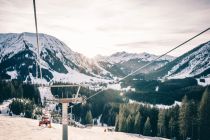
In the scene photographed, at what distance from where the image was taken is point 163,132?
→ 121m

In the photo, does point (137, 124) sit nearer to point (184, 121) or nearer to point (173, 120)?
point (173, 120)

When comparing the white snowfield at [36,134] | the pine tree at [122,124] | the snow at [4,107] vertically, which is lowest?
the pine tree at [122,124]

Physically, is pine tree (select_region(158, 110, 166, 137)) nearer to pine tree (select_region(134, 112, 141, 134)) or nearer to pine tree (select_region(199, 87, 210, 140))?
pine tree (select_region(134, 112, 141, 134))

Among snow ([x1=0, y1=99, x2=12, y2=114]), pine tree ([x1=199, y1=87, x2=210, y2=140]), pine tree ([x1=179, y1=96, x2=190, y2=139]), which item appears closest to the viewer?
pine tree ([x1=199, y1=87, x2=210, y2=140])

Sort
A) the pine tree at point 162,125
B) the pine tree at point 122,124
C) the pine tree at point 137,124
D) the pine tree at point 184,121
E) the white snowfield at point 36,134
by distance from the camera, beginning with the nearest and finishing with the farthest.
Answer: the white snowfield at point 36,134 → the pine tree at point 184,121 → the pine tree at point 162,125 → the pine tree at point 137,124 → the pine tree at point 122,124

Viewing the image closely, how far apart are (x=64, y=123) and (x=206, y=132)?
9959 cm

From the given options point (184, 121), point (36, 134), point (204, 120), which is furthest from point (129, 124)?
point (36, 134)

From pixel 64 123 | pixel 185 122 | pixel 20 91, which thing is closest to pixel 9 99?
pixel 20 91

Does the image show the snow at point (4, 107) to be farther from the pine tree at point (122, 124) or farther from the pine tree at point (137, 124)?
the pine tree at point (137, 124)

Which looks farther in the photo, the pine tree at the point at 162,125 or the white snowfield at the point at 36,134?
the pine tree at the point at 162,125

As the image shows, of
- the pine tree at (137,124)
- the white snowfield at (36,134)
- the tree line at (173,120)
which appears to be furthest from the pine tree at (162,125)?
the white snowfield at (36,134)

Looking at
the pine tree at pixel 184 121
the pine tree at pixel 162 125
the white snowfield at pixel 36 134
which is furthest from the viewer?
the pine tree at pixel 162 125

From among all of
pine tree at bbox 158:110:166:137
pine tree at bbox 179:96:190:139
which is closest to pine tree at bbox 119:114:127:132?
pine tree at bbox 158:110:166:137

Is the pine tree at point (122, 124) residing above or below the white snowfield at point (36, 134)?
below
